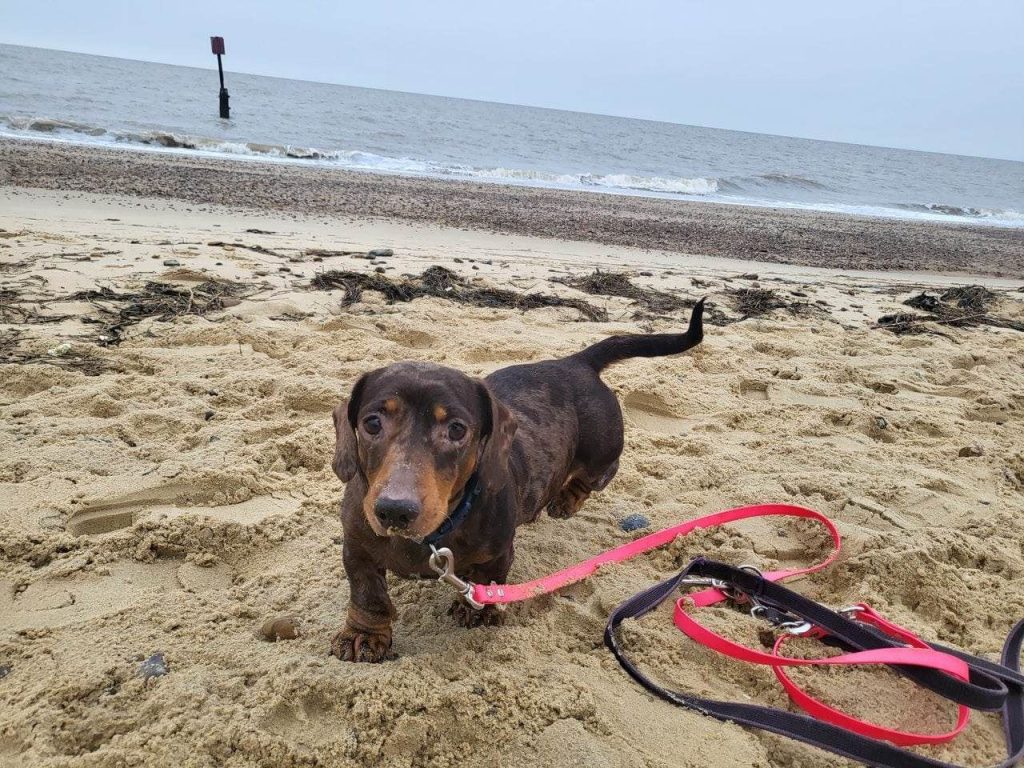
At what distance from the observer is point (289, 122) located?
2906cm

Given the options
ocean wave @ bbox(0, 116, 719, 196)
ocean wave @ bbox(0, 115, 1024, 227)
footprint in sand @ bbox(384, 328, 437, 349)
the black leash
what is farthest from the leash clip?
ocean wave @ bbox(0, 116, 719, 196)

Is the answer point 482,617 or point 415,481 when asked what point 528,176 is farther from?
point 415,481

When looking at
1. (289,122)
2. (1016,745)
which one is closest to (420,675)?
(1016,745)

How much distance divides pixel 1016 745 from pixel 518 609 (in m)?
1.61

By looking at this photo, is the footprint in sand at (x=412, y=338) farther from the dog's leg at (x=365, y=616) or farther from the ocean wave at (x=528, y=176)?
the ocean wave at (x=528, y=176)

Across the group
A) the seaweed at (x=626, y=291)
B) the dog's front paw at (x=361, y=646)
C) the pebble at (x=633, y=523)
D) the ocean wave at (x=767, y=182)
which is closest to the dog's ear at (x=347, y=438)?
the dog's front paw at (x=361, y=646)

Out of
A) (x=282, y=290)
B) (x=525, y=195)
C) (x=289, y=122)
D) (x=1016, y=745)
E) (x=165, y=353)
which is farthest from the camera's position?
(x=289, y=122)

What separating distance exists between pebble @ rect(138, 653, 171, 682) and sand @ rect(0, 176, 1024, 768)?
32 mm

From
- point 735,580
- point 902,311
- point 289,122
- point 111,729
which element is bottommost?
point 111,729

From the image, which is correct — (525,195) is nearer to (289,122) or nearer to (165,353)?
(165,353)

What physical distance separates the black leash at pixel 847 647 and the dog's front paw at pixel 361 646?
76cm

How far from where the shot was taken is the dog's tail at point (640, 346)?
128 inches

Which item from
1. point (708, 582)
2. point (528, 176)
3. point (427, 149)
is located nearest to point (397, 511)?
point (708, 582)

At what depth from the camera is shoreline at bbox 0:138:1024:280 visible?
35.3ft
